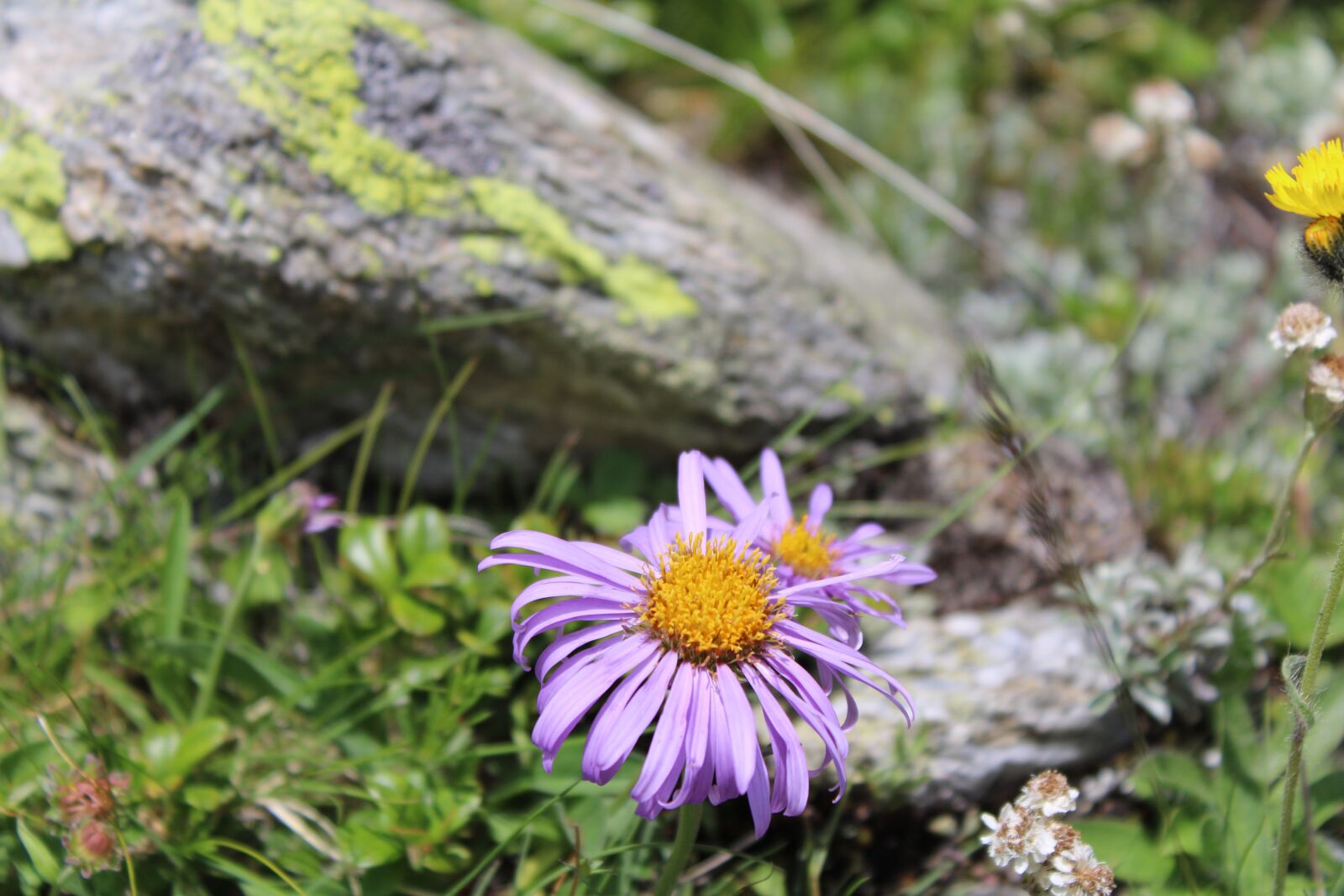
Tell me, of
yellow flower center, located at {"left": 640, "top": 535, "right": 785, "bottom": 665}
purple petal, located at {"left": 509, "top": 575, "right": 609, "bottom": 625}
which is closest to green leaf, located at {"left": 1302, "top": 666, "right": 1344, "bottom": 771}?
yellow flower center, located at {"left": 640, "top": 535, "right": 785, "bottom": 665}

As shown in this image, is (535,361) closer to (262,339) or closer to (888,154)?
(262,339)

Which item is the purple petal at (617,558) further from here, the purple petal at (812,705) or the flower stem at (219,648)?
the flower stem at (219,648)

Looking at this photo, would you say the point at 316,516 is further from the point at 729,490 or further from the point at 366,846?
the point at 729,490

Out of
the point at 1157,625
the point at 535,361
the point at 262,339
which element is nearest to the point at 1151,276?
the point at 1157,625

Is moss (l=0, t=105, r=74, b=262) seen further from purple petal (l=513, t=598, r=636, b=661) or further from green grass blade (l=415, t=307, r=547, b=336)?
purple petal (l=513, t=598, r=636, b=661)

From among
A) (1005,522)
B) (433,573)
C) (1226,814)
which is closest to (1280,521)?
(1226,814)

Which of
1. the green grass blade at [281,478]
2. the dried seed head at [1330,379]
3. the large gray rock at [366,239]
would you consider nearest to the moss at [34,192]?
Result: the large gray rock at [366,239]
